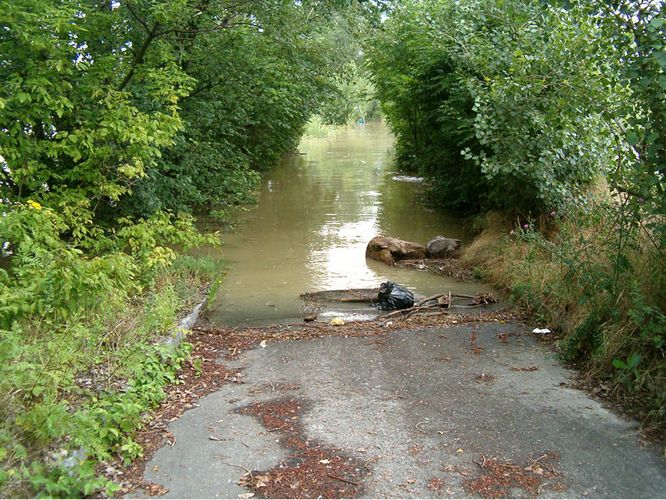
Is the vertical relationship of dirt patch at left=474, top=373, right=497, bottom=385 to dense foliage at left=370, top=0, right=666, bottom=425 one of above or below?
below

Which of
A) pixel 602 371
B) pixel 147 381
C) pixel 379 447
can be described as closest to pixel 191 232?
pixel 147 381

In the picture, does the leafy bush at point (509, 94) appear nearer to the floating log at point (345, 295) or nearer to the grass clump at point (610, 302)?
the grass clump at point (610, 302)

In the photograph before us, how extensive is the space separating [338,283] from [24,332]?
716 cm

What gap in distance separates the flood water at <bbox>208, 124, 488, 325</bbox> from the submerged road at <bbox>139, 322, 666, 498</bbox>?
3131mm

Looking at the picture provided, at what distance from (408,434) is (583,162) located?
6962mm

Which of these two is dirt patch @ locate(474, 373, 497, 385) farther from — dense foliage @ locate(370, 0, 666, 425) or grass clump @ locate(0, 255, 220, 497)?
grass clump @ locate(0, 255, 220, 497)

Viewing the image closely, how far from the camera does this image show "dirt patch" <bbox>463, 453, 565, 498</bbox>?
4180mm

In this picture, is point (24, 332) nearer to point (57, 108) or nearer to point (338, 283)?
point (57, 108)

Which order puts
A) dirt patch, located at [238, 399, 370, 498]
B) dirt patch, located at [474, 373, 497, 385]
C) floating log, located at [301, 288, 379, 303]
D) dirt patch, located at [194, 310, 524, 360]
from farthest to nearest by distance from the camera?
1. floating log, located at [301, 288, 379, 303]
2. dirt patch, located at [194, 310, 524, 360]
3. dirt patch, located at [474, 373, 497, 385]
4. dirt patch, located at [238, 399, 370, 498]

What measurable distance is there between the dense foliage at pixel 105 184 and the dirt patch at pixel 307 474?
3.36 ft

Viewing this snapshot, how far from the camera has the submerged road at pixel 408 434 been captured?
14.1ft

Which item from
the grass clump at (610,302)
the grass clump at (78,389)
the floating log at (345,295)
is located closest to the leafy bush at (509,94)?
the grass clump at (610,302)

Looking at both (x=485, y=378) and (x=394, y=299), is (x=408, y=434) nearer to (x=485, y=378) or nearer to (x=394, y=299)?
(x=485, y=378)

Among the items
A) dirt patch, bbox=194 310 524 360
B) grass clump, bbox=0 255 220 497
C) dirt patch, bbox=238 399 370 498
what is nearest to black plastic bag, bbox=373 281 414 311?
dirt patch, bbox=194 310 524 360
